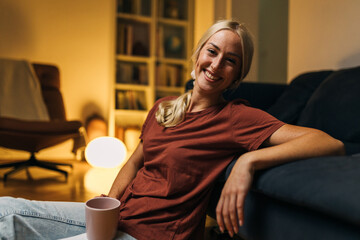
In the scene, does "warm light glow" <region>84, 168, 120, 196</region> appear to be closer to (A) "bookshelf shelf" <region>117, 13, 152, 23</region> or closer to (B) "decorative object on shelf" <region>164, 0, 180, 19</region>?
(A) "bookshelf shelf" <region>117, 13, 152, 23</region>

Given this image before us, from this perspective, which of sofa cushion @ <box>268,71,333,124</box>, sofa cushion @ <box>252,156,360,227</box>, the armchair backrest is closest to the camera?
sofa cushion @ <box>252,156,360,227</box>

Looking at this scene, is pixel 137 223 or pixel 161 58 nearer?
pixel 137 223

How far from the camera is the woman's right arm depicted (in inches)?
36.9

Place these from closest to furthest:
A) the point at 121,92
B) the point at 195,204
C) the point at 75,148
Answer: the point at 195,204 → the point at 75,148 → the point at 121,92

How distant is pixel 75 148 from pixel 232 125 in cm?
239

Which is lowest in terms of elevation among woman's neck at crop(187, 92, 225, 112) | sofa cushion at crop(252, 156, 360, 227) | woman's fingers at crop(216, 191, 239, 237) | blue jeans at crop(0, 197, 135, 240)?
blue jeans at crop(0, 197, 135, 240)

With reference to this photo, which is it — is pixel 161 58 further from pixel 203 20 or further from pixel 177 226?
pixel 177 226

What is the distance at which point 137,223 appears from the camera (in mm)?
771

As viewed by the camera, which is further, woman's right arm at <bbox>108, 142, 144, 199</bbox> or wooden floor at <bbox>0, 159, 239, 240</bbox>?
wooden floor at <bbox>0, 159, 239, 240</bbox>

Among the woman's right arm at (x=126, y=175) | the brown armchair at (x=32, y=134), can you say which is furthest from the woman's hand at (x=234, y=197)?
the brown armchair at (x=32, y=134)

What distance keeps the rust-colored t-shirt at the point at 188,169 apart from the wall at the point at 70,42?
2.85 m

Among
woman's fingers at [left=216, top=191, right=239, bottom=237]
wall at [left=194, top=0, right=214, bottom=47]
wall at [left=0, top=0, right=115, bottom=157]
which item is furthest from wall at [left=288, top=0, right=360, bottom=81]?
wall at [left=0, top=0, right=115, bottom=157]

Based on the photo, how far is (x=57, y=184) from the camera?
90.0 inches

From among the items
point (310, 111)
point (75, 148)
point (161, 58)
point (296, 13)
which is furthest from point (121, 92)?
point (310, 111)
